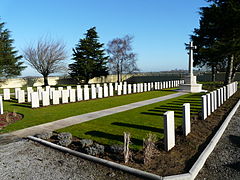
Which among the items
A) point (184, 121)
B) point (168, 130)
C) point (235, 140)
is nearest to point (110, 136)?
point (168, 130)

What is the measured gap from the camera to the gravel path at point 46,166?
366 cm

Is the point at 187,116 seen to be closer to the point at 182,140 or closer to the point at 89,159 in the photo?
the point at 182,140

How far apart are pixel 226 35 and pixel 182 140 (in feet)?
62.2

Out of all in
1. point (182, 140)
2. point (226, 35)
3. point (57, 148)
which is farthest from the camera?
point (226, 35)

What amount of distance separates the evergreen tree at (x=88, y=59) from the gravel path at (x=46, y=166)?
98.3 feet

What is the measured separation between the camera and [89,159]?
14.1 feet

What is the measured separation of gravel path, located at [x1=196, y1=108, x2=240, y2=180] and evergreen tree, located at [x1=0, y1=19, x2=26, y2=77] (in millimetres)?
31773

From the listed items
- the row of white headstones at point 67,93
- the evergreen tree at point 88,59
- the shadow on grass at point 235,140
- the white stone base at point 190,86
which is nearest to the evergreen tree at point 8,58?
the evergreen tree at point 88,59

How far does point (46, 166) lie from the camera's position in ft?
13.4

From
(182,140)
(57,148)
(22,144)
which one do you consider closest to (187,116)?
(182,140)

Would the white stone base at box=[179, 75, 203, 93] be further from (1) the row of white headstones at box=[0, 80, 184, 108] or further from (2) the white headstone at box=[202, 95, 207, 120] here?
(2) the white headstone at box=[202, 95, 207, 120]

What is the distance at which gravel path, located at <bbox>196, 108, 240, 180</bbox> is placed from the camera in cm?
362

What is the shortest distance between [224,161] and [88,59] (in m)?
32.3

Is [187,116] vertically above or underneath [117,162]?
above
